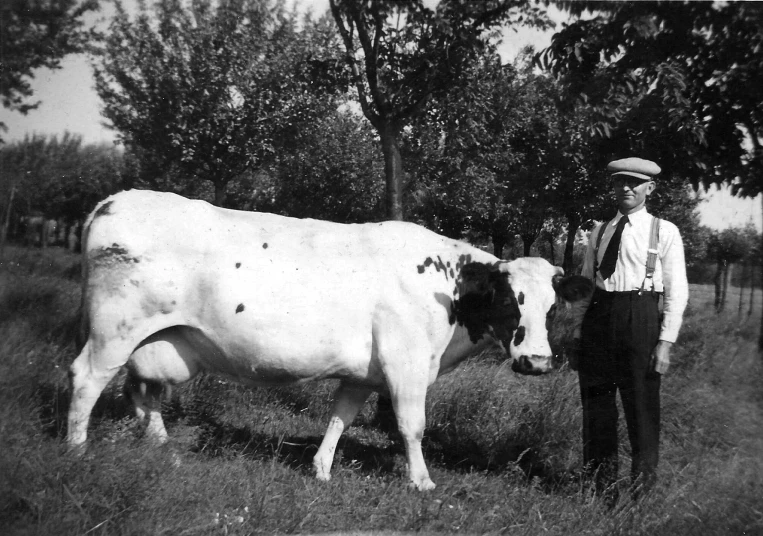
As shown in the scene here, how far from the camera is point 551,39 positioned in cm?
379

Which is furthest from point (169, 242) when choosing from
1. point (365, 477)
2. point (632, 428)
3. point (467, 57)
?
point (632, 428)

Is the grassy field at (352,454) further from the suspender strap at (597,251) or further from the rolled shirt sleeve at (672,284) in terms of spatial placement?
the suspender strap at (597,251)

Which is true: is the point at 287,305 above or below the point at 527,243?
below

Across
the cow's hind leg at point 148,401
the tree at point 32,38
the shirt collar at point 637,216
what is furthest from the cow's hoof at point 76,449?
the shirt collar at point 637,216

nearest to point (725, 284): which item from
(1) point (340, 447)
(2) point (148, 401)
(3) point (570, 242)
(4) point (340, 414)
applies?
(3) point (570, 242)

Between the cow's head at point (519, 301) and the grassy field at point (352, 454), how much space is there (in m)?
0.92

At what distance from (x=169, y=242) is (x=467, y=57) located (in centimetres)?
238

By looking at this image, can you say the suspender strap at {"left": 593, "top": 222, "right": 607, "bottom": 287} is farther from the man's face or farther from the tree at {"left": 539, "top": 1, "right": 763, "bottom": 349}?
the tree at {"left": 539, "top": 1, "right": 763, "bottom": 349}

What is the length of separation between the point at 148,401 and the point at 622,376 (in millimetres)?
3303

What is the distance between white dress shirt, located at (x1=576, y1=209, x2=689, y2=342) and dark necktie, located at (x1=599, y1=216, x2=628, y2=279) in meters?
0.02

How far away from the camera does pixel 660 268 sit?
143 inches

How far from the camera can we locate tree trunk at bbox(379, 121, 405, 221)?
4.28 metres

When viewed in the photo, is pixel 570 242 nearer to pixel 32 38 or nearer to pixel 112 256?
pixel 112 256

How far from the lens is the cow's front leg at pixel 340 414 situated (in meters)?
4.07
